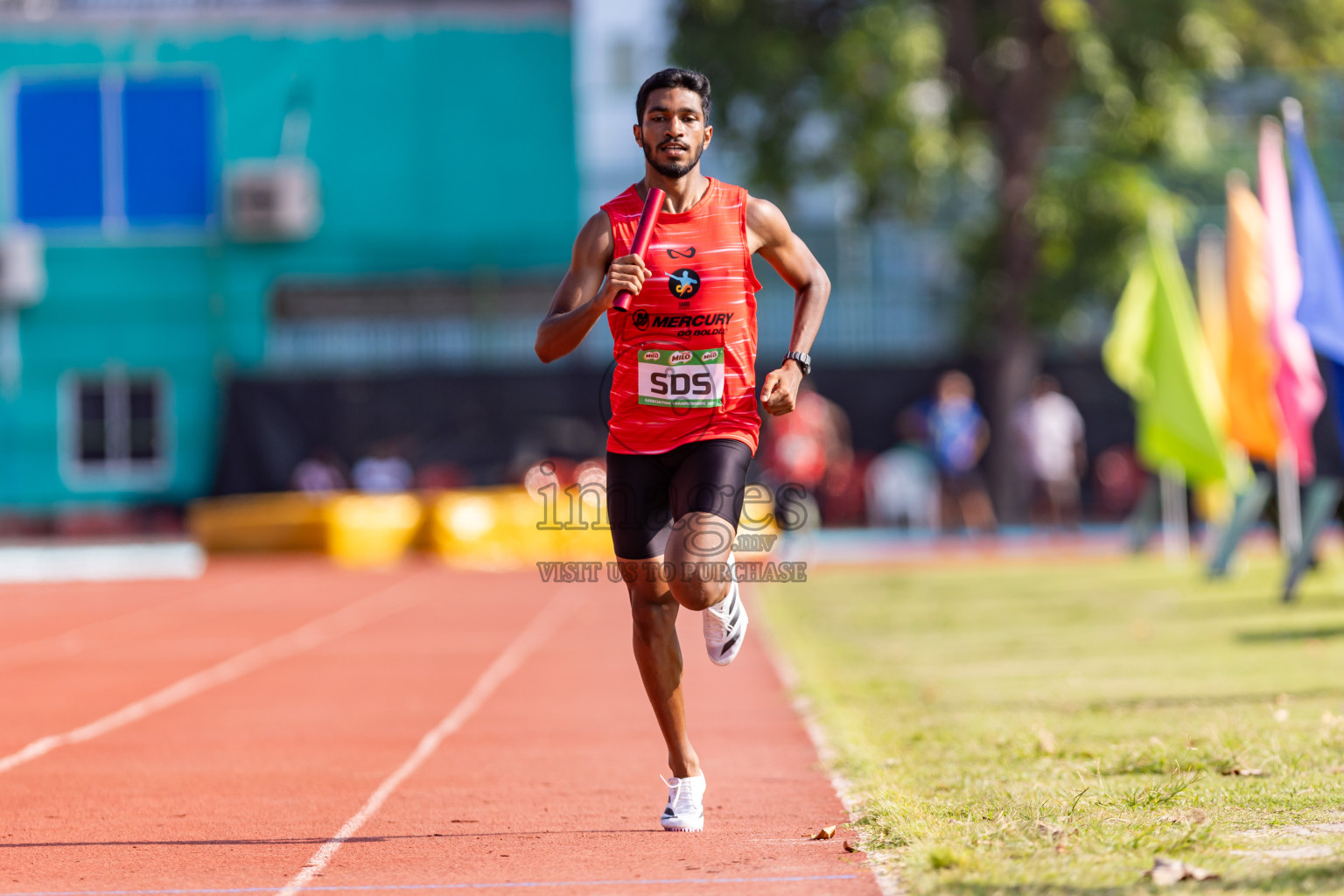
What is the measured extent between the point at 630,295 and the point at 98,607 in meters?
12.6

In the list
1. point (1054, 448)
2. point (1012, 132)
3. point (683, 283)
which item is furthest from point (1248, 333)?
point (1012, 132)

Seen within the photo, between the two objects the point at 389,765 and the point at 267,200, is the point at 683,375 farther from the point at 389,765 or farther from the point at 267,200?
the point at 267,200

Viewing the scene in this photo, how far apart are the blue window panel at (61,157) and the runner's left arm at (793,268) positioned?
28466mm

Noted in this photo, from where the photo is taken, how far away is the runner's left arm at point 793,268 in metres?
5.45

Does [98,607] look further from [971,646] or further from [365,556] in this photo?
[971,646]

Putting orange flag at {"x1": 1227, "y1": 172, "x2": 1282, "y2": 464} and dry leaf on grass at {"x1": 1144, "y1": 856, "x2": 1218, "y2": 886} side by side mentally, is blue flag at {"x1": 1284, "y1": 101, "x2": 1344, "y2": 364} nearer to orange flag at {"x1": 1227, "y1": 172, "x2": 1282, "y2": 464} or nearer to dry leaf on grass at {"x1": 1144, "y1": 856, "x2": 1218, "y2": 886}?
orange flag at {"x1": 1227, "y1": 172, "x2": 1282, "y2": 464}

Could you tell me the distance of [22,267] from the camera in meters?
31.1

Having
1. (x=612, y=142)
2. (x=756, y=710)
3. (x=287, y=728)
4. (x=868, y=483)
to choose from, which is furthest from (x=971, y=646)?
(x=612, y=142)

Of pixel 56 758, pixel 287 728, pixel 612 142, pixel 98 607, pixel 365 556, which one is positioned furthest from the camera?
pixel 612 142

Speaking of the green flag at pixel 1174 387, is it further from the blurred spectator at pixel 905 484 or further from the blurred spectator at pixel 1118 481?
the blurred spectator at pixel 1118 481

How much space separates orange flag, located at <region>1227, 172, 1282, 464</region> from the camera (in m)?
14.3

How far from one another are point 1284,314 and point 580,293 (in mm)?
8800

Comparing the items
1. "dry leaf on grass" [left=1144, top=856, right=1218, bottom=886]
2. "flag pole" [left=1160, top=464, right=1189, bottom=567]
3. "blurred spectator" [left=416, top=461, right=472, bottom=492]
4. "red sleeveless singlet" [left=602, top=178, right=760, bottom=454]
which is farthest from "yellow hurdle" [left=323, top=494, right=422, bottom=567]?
"dry leaf on grass" [left=1144, top=856, right=1218, bottom=886]

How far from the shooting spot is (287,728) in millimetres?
8312
